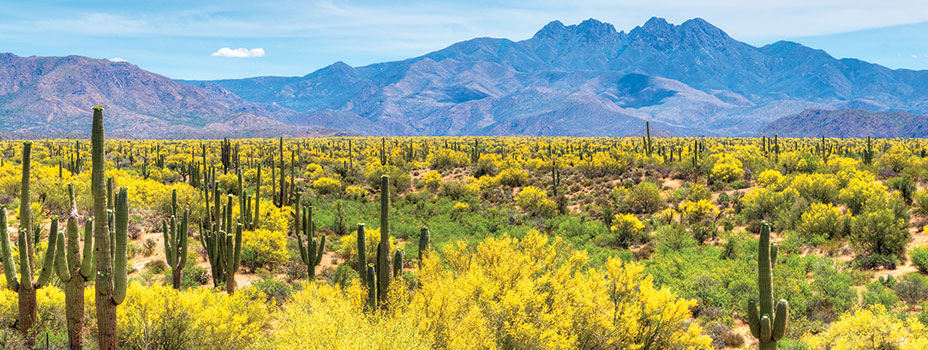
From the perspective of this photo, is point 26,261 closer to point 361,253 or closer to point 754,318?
point 361,253

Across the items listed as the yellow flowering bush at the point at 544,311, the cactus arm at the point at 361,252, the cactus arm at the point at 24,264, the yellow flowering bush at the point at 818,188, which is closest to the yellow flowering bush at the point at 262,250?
the cactus arm at the point at 361,252

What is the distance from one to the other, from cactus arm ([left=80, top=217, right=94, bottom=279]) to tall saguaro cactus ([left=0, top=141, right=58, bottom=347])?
87 cm

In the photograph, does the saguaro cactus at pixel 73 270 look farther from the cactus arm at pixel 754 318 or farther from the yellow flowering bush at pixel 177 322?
the cactus arm at pixel 754 318

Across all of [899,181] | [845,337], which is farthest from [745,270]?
[899,181]

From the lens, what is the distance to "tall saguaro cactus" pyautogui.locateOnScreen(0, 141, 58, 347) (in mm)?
9344

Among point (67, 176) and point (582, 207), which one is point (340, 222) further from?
point (67, 176)

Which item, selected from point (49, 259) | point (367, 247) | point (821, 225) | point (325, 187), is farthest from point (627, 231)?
point (325, 187)

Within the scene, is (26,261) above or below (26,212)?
below

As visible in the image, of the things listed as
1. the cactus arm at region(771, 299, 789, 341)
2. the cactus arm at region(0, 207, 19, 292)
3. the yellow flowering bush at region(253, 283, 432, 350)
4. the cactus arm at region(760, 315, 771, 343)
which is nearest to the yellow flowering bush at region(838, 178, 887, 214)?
the cactus arm at region(771, 299, 789, 341)

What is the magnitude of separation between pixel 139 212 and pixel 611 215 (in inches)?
835

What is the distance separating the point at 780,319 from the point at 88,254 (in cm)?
1122

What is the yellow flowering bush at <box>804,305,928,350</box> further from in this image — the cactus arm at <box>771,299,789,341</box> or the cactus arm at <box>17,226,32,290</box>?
the cactus arm at <box>17,226,32,290</box>

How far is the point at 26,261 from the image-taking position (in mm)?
9406

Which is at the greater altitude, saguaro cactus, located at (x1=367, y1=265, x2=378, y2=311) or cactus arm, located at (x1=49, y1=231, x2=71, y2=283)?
cactus arm, located at (x1=49, y1=231, x2=71, y2=283)
